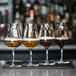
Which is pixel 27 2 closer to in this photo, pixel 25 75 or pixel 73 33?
pixel 73 33

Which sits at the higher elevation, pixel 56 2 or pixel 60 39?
pixel 56 2

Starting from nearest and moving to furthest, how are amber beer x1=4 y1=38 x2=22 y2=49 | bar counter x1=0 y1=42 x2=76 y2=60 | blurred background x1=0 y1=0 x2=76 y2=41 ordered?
1. amber beer x1=4 y1=38 x2=22 y2=49
2. bar counter x1=0 y1=42 x2=76 y2=60
3. blurred background x1=0 y1=0 x2=76 y2=41

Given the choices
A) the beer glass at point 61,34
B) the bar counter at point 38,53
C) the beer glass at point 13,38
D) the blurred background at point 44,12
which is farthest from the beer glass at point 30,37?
the blurred background at point 44,12

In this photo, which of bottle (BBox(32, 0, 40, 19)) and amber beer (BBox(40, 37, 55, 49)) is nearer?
amber beer (BBox(40, 37, 55, 49))

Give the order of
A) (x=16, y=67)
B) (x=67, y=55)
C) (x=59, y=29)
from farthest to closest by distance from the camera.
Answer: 1. (x=67, y=55)
2. (x=59, y=29)
3. (x=16, y=67)

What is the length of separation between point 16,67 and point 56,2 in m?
2.68

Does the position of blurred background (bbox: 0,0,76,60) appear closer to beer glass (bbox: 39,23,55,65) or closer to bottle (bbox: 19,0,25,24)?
bottle (bbox: 19,0,25,24)

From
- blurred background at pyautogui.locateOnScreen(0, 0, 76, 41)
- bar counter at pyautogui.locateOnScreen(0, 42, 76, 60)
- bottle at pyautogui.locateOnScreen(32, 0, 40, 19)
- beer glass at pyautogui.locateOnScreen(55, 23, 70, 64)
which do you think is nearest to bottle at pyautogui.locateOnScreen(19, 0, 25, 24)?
blurred background at pyautogui.locateOnScreen(0, 0, 76, 41)

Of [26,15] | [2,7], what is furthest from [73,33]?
[2,7]

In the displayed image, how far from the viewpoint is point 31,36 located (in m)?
1.07

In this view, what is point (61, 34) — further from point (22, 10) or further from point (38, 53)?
point (22, 10)

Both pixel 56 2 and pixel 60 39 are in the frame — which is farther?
pixel 56 2

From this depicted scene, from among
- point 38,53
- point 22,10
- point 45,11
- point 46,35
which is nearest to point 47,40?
point 46,35

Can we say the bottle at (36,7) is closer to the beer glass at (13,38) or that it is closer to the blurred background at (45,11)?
the blurred background at (45,11)
